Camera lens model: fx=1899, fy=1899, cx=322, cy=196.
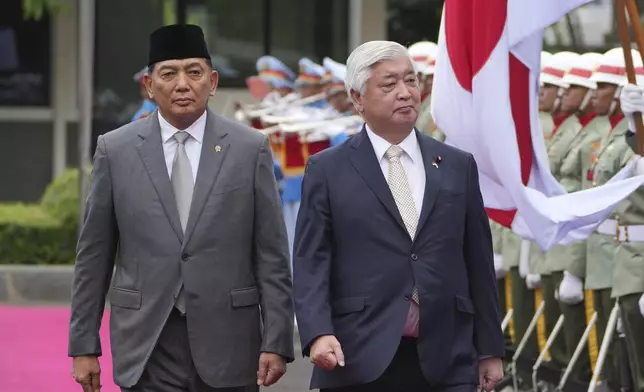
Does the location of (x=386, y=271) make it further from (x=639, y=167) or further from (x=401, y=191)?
(x=639, y=167)

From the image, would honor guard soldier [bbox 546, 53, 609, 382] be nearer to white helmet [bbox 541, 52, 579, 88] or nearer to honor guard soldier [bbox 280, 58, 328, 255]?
white helmet [bbox 541, 52, 579, 88]

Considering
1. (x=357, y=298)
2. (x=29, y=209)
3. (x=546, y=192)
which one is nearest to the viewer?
(x=357, y=298)

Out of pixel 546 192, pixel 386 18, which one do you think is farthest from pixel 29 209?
pixel 546 192

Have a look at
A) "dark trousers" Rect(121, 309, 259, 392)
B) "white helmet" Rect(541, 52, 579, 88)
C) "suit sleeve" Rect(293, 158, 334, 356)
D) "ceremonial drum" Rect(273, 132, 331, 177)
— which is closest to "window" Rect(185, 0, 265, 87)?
"ceremonial drum" Rect(273, 132, 331, 177)

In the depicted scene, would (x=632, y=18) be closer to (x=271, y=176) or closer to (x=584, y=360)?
(x=271, y=176)

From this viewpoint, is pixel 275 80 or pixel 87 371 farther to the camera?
pixel 275 80

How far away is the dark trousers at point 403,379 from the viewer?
20.1 feet

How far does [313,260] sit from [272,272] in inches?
13.1

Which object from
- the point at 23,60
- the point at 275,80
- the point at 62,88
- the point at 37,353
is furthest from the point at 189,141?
the point at 23,60

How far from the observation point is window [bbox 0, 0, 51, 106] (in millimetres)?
24500

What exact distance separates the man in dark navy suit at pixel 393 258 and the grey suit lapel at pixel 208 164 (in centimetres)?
36

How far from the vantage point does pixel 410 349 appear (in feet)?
20.2

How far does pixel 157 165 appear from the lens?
653cm

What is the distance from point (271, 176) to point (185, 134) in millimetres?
333
